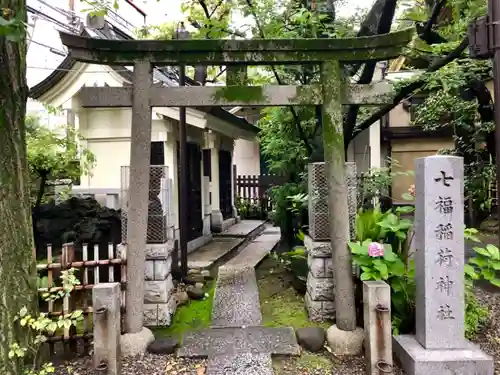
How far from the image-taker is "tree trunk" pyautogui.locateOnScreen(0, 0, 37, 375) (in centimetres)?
337

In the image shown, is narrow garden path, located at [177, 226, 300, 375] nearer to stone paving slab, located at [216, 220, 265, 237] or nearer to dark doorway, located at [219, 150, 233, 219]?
stone paving slab, located at [216, 220, 265, 237]

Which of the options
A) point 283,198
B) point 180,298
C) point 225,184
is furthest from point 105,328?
point 225,184

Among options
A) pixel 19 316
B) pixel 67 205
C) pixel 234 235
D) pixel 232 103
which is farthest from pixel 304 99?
pixel 234 235

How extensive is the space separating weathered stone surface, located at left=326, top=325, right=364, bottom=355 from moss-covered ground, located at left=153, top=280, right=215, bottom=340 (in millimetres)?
1681

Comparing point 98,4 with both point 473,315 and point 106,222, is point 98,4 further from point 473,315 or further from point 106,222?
point 473,315

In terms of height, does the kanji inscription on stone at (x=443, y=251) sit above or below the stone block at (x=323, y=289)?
above

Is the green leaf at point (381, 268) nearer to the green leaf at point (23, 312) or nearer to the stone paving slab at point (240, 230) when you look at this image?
the green leaf at point (23, 312)

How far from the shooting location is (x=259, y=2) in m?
6.29

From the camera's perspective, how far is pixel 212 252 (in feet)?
29.2

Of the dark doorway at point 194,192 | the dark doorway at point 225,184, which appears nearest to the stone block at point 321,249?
the dark doorway at point 194,192

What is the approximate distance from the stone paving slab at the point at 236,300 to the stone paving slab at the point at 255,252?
0.61 meters

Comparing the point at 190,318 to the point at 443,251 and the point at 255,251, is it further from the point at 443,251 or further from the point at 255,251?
the point at 255,251

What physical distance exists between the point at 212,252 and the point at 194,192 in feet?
5.88

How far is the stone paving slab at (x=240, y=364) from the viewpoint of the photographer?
388 cm
